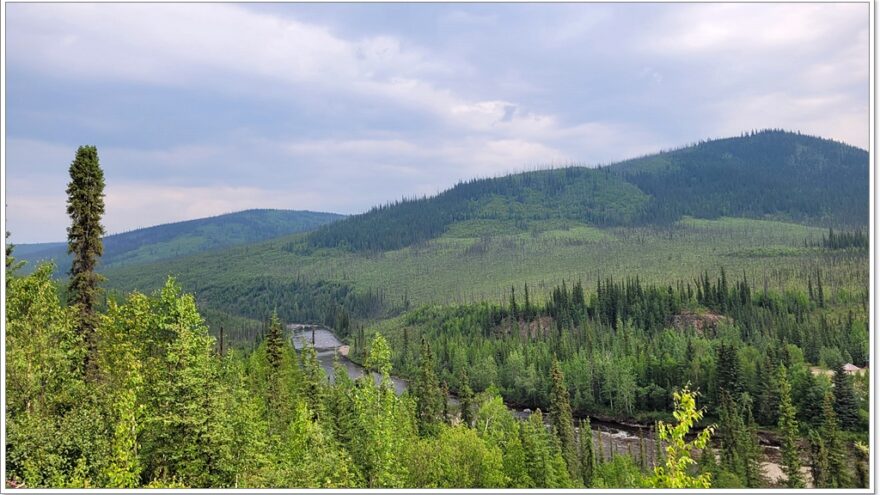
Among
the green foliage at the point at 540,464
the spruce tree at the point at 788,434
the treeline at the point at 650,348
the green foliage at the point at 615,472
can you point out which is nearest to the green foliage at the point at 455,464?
the green foliage at the point at 540,464

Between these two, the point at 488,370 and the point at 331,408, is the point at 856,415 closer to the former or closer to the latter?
the point at 488,370

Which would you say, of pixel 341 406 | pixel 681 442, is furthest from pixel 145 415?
pixel 681 442

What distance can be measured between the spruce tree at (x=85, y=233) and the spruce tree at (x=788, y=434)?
227 ft

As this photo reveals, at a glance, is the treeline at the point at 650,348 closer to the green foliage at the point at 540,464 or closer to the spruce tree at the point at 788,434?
the spruce tree at the point at 788,434

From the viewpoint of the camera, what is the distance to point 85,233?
3356 centimetres

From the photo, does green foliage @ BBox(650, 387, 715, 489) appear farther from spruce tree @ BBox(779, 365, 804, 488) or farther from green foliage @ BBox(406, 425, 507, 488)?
spruce tree @ BBox(779, 365, 804, 488)

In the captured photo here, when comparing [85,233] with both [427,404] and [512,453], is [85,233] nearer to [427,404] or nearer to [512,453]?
[512,453]

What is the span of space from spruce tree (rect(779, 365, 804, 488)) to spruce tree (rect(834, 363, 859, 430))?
6764 millimetres

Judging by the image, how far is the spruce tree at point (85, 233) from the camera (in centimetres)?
3309

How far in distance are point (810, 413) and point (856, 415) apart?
665 cm

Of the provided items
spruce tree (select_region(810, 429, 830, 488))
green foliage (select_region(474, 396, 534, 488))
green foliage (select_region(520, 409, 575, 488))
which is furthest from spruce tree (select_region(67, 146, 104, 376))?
spruce tree (select_region(810, 429, 830, 488))

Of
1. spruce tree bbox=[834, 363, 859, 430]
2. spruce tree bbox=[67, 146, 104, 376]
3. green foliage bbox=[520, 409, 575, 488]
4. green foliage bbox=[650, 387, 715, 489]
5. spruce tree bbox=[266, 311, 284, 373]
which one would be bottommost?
spruce tree bbox=[834, 363, 859, 430]

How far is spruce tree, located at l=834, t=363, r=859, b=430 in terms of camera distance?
9675cm

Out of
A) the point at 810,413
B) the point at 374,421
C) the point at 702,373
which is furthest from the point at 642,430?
the point at 374,421
